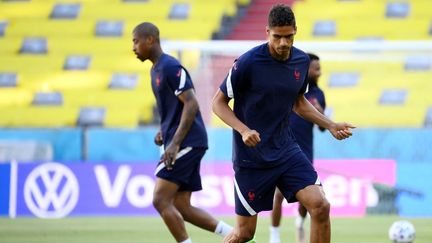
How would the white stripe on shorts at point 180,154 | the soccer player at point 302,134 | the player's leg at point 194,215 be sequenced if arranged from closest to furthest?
1. the white stripe on shorts at point 180,154
2. the player's leg at point 194,215
3. the soccer player at point 302,134

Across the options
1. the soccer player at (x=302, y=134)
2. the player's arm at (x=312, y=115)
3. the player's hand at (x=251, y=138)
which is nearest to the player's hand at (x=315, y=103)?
the soccer player at (x=302, y=134)

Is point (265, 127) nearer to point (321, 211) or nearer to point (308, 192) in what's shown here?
point (308, 192)

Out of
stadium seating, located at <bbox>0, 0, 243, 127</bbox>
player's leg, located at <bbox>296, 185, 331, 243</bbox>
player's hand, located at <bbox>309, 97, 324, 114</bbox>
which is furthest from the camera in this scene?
stadium seating, located at <bbox>0, 0, 243, 127</bbox>

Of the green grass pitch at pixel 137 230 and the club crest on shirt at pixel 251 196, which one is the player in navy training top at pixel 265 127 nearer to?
the club crest on shirt at pixel 251 196

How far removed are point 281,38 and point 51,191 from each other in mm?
10469

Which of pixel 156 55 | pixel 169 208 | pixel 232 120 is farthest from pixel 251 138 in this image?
pixel 156 55

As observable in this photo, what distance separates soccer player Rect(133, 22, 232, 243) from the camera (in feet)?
28.0

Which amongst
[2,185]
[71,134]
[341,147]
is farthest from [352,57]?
[2,185]

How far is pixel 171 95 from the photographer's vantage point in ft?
28.7

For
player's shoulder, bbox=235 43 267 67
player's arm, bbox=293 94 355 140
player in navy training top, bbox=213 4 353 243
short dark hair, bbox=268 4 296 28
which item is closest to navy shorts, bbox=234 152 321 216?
player in navy training top, bbox=213 4 353 243

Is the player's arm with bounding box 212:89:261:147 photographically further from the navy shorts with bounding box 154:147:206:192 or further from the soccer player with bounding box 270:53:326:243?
the soccer player with bounding box 270:53:326:243

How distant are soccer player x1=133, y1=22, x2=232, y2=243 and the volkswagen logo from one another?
7969 millimetres

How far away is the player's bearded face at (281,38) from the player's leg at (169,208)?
2.10m

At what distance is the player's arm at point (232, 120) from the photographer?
6.67 meters
